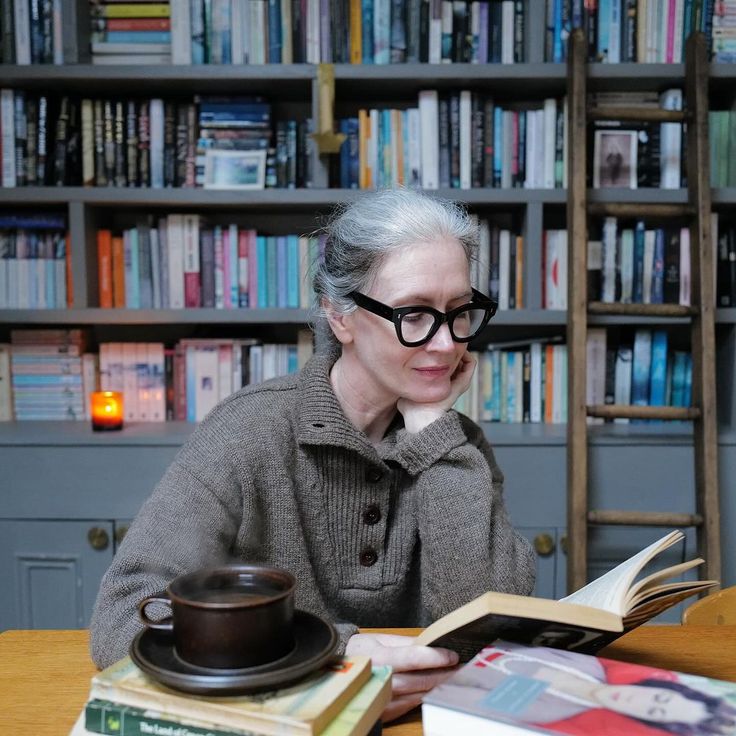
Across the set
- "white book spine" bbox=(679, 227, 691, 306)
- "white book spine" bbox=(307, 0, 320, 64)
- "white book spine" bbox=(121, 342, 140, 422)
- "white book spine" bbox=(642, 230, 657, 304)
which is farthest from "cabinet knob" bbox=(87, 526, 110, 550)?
"white book spine" bbox=(679, 227, 691, 306)

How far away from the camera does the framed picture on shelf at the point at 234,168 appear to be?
222 cm

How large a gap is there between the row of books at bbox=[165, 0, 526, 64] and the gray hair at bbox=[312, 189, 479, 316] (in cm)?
119

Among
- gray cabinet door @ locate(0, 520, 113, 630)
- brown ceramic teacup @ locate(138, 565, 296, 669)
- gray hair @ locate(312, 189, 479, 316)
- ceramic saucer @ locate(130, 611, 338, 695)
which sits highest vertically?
gray hair @ locate(312, 189, 479, 316)

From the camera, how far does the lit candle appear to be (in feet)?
7.06

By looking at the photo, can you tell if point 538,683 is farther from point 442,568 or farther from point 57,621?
point 57,621

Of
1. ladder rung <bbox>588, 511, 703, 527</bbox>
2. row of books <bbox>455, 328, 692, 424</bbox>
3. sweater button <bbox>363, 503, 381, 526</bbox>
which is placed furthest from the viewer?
row of books <bbox>455, 328, 692, 424</bbox>

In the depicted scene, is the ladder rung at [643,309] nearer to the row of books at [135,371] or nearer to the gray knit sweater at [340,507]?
the row of books at [135,371]

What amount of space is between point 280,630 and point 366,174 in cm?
187

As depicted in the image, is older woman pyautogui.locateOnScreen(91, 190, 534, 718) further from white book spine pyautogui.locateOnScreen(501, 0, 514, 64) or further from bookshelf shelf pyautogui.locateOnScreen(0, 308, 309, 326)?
white book spine pyautogui.locateOnScreen(501, 0, 514, 64)

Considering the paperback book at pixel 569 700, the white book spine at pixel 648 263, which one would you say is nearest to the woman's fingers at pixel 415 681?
the paperback book at pixel 569 700

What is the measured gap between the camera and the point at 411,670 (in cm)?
71

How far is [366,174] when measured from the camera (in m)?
2.24

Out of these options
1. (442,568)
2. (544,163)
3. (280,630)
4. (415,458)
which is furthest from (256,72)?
(280,630)

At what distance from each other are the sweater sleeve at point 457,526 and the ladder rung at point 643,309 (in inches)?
42.5
